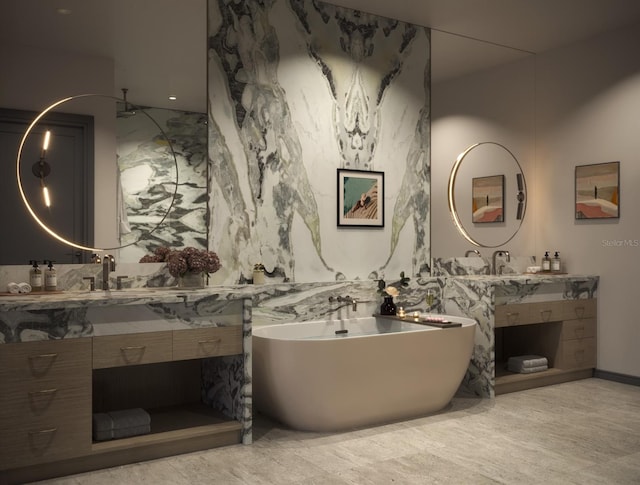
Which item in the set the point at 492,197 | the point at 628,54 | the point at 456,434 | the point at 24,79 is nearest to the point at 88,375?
the point at 24,79

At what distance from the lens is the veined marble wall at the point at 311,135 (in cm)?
396

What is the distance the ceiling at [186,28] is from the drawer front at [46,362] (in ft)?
4.86

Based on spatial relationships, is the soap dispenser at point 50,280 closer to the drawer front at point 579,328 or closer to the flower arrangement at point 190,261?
the flower arrangement at point 190,261

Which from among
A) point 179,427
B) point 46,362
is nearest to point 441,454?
point 179,427

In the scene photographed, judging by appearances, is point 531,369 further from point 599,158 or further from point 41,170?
point 41,170

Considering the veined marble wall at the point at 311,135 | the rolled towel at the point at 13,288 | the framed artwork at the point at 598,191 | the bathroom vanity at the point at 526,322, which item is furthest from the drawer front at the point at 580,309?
the rolled towel at the point at 13,288

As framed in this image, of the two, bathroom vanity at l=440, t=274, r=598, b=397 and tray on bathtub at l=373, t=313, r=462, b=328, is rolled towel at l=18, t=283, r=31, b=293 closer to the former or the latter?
tray on bathtub at l=373, t=313, r=462, b=328

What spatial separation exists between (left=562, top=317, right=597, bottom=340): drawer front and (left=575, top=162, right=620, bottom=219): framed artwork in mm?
846

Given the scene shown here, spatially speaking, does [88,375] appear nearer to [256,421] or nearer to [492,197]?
[256,421]

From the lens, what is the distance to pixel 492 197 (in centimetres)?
514

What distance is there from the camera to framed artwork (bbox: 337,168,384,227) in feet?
14.5

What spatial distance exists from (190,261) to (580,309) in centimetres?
318

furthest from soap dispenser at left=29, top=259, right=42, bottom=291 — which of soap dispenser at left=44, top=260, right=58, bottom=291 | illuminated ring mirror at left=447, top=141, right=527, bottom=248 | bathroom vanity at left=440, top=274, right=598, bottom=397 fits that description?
illuminated ring mirror at left=447, top=141, right=527, bottom=248

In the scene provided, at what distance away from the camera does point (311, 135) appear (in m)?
4.30
